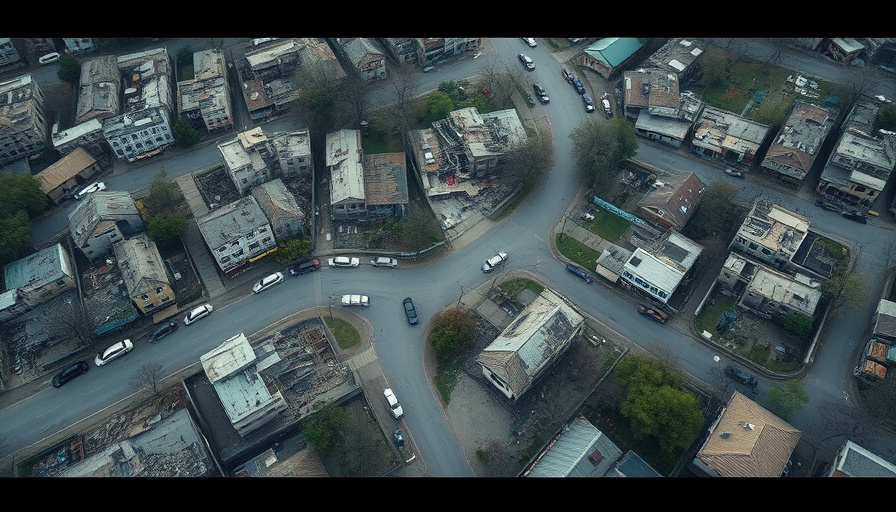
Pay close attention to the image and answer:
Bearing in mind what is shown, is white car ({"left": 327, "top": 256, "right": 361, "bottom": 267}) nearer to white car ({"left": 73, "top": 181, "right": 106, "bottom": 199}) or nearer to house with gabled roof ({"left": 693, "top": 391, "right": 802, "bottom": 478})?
white car ({"left": 73, "top": 181, "right": 106, "bottom": 199})

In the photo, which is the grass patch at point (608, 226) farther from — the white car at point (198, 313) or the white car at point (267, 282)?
the white car at point (198, 313)

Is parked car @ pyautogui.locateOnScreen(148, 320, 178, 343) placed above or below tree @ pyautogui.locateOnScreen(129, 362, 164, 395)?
above

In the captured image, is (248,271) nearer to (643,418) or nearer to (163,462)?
(163,462)

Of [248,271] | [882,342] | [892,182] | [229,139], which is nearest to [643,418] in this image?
[882,342]

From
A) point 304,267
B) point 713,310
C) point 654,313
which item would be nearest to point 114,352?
point 304,267

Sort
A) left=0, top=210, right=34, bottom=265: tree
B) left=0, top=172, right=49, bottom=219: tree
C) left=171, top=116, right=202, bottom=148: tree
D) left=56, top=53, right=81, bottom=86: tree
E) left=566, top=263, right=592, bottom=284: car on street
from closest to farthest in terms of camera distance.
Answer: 1. left=0, top=210, right=34, bottom=265: tree
2. left=566, top=263, right=592, bottom=284: car on street
3. left=0, top=172, right=49, bottom=219: tree
4. left=171, top=116, right=202, bottom=148: tree
5. left=56, top=53, right=81, bottom=86: tree

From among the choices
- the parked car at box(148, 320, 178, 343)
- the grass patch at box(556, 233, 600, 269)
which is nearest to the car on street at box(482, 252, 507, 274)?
the grass patch at box(556, 233, 600, 269)
